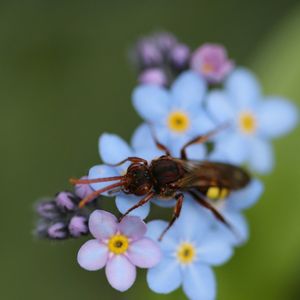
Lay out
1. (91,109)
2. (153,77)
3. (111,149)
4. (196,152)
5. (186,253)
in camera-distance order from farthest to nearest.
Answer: (91,109) < (153,77) < (196,152) < (186,253) < (111,149)

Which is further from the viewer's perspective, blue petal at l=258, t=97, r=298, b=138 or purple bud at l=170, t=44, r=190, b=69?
blue petal at l=258, t=97, r=298, b=138

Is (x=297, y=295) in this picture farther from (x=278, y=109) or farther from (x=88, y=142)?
(x=88, y=142)

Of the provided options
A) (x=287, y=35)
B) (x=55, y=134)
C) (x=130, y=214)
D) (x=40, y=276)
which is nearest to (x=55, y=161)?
(x=55, y=134)

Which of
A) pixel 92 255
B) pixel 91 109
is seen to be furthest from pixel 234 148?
pixel 91 109

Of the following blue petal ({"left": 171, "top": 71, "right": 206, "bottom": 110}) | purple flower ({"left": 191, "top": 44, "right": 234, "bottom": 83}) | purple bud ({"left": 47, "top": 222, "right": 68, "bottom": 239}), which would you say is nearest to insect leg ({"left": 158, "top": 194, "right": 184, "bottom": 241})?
purple bud ({"left": 47, "top": 222, "right": 68, "bottom": 239})

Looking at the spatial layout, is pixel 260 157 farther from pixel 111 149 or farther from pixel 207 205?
pixel 111 149

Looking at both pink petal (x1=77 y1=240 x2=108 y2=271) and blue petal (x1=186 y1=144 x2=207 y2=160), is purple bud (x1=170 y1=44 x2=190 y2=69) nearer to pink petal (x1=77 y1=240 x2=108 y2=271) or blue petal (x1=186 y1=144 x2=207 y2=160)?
blue petal (x1=186 y1=144 x2=207 y2=160)
